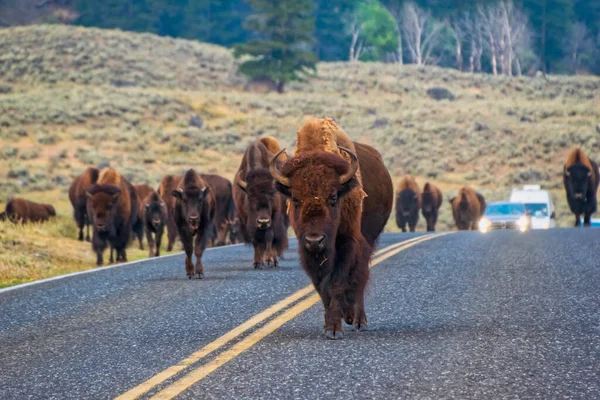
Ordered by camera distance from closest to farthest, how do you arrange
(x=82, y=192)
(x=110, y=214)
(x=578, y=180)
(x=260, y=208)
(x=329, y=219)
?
(x=329, y=219) < (x=260, y=208) < (x=110, y=214) < (x=82, y=192) < (x=578, y=180)

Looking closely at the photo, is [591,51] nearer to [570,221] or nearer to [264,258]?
[570,221]

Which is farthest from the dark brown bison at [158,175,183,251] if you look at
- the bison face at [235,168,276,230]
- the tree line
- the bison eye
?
the tree line

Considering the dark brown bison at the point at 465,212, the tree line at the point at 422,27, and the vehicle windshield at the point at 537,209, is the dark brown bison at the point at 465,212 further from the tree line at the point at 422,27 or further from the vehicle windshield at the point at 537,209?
the tree line at the point at 422,27

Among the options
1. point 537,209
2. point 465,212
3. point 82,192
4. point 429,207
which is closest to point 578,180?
point 537,209

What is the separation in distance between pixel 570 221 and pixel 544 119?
109ft

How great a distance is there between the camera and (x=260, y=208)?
49.1 ft

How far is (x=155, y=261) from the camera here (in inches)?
711

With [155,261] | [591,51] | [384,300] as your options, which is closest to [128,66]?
[591,51]

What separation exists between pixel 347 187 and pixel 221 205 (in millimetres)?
16796

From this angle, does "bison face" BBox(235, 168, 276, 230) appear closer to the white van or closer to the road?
the road

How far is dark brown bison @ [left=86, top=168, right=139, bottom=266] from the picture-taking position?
19.3 m

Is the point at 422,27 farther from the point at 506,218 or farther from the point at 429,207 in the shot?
the point at 506,218

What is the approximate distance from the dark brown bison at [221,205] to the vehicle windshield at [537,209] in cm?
1047

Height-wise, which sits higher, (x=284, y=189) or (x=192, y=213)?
(x=284, y=189)
